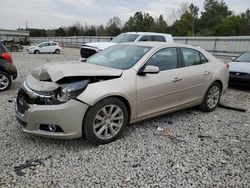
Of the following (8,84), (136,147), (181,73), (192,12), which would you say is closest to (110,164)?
(136,147)

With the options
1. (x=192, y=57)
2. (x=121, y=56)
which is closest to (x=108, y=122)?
(x=121, y=56)

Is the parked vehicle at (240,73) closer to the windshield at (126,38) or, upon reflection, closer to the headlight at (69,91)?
the windshield at (126,38)

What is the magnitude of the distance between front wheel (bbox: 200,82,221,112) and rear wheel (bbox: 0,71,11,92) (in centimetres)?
530

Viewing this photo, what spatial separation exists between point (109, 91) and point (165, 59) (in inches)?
57.5

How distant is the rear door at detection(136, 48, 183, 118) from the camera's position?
378 centimetres

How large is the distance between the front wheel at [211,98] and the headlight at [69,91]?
9.67 ft

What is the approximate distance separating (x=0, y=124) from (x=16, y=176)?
1.74m

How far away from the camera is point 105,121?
3445mm

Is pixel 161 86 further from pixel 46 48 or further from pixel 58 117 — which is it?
pixel 46 48

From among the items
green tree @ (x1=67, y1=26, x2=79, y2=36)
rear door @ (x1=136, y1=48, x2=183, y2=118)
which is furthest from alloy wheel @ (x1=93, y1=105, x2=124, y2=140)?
green tree @ (x1=67, y1=26, x2=79, y2=36)

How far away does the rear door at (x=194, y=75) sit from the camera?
4492 millimetres

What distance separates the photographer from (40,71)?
143 inches

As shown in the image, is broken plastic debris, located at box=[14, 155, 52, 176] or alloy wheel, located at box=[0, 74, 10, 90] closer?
broken plastic debris, located at box=[14, 155, 52, 176]

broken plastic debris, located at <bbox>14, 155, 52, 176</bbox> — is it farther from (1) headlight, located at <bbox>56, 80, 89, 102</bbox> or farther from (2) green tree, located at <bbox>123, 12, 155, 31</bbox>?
(2) green tree, located at <bbox>123, 12, 155, 31</bbox>
